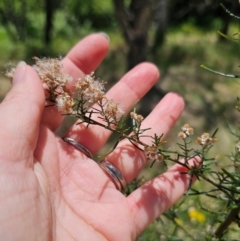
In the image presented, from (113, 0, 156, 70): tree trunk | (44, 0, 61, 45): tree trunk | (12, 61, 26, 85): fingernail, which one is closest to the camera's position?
(12, 61, 26, 85): fingernail

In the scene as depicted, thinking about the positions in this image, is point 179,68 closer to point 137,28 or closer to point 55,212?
point 137,28

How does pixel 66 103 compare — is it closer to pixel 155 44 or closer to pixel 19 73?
pixel 19 73

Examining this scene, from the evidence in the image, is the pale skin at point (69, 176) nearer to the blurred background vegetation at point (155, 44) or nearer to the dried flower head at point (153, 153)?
the dried flower head at point (153, 153)

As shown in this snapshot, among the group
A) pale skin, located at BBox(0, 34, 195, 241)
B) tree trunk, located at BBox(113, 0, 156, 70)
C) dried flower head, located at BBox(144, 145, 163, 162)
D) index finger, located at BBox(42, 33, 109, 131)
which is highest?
tree trunk, located at BBox(113, 0, 156, 70)

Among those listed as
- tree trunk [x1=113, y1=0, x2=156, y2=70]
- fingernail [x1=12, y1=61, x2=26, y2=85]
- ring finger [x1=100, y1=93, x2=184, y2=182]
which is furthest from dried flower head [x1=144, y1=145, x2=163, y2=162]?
tree trunk [x1=113, y1=0, x2=156, y2=70]

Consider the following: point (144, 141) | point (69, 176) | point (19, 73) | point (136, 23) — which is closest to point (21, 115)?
point (19, 73)

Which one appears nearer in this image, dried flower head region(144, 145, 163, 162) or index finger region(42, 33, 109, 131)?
dried flower head region(144, 145, 163, 162)

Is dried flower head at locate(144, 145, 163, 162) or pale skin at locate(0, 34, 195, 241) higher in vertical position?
dried flower head at locate(144, 145, 163, 162)

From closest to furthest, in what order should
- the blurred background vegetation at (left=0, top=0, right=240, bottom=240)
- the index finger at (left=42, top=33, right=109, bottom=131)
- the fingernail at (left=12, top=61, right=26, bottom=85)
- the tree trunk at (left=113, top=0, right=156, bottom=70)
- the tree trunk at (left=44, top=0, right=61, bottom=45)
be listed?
the fingernail at (left=12, top=61, right=26, bottom=85)
the index finger at (left=42, top=33, right=109, bottom=131)
the tree trunk at (left=113, top=0, right=156, bottom=70)
the blurred background vegetation at (left=0, top=0, right=240, bottom=240)
the tree trunk at (left=44, top=0, right=61, bottom=45)

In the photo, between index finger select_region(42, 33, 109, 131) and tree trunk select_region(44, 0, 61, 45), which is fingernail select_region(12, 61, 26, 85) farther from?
tree trunk select_region(44, 0, 61, 45)
